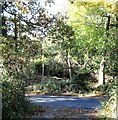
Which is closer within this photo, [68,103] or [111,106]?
[111,106]

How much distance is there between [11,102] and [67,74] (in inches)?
127

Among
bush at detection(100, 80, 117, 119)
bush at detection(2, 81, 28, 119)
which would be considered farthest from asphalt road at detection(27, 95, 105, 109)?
bush at detection(100, 80, 117, 119)

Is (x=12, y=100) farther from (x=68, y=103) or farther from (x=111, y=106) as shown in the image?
(x=68, y=103)

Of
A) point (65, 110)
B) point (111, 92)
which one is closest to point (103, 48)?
point (65, 110)

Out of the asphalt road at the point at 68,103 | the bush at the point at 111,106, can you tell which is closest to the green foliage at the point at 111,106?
the bush at the point at 111,106

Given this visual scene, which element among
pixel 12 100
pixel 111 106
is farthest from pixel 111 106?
pixel 12 100

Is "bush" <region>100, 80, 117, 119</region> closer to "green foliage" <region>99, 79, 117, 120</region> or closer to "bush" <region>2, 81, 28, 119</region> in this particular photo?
"green foliage" <region>99, 79, 117, 120</region>

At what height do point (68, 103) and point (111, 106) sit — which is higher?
point (111, 106)

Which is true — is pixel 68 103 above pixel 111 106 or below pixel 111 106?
below

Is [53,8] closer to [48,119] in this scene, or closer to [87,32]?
[48,119]

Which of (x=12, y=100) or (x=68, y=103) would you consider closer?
(x=12, y=100)

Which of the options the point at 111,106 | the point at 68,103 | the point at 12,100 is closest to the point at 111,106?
the point at 111,106

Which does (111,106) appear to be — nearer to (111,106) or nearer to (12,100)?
(111,106)

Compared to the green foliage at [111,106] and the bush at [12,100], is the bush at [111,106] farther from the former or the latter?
the bush at [12,100]
